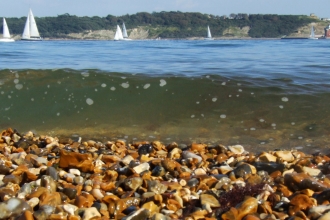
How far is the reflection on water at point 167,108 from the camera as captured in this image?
5770 millimetres

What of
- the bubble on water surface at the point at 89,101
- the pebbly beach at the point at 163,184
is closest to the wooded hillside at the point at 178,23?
the bubble on water surface at the point at 89,101

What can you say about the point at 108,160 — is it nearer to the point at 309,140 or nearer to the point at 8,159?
the point at 8,159

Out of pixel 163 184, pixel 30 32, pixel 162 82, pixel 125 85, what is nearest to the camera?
pixel 163 184

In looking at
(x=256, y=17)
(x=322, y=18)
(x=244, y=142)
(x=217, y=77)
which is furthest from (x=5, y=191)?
(x=322, y=18)

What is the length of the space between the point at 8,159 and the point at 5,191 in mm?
1094

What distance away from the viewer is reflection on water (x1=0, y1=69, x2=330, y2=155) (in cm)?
577

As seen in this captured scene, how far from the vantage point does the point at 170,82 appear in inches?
334

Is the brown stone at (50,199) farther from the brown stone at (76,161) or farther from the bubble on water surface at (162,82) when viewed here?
the bubble on water surface at (162,82)

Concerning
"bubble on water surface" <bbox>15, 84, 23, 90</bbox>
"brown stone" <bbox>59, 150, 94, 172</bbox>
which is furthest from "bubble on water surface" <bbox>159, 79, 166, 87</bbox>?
"brown stone" <bbox>59, 150, 94, 172</bbox>

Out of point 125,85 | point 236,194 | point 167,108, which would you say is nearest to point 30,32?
point 125,85

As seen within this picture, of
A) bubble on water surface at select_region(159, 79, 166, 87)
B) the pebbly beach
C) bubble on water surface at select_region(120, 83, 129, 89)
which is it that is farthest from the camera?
bubble on water surface at select_region(159, 79, 166, 87)

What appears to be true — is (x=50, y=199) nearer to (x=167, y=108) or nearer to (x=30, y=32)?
(x=167, y=108)

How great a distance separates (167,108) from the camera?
7152 millimetres

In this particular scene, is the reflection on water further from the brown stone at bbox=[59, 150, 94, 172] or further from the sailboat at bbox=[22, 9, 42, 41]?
the sailboat at bbox=[22, 9, 42, 41]
